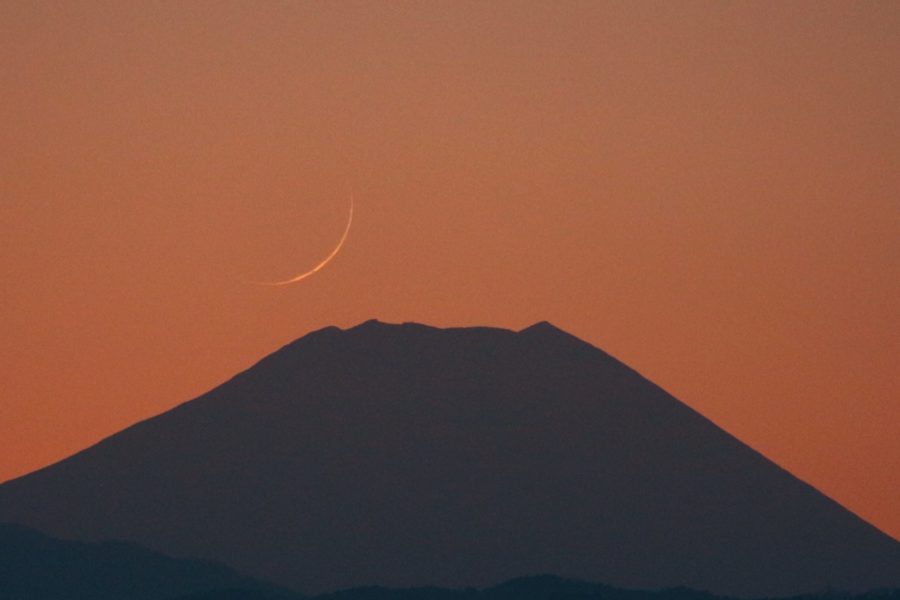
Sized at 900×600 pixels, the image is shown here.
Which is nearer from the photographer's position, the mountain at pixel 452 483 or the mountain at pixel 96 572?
the mountain at pixel 96 572

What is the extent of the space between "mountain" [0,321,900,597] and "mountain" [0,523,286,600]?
7616mm

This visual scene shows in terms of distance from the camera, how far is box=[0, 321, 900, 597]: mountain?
401 feet

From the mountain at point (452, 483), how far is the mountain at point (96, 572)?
7.62 metres

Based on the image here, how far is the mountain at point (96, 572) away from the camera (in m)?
107

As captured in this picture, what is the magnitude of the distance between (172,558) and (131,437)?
29673 millimetres

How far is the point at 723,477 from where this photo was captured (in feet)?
440

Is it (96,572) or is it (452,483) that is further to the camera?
(452,483)

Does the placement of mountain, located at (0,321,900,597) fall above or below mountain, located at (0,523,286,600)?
above

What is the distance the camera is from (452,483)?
134875mm

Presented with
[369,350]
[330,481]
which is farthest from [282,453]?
[369,350]

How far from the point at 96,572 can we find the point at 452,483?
114ft

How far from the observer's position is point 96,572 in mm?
110438

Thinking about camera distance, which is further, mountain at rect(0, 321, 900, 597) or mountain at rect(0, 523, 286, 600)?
mountain at rect(0, 321, 900, 597)

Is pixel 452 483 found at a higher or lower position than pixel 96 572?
higher
